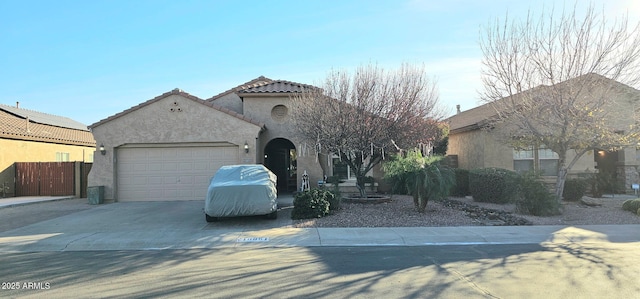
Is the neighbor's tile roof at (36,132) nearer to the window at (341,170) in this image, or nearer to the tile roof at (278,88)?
the tile roof at (278,88)

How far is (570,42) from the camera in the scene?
1148 cm

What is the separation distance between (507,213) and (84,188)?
17848 mm

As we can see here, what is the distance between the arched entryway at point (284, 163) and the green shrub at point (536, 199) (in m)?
11.1

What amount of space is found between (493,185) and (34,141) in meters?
22.3

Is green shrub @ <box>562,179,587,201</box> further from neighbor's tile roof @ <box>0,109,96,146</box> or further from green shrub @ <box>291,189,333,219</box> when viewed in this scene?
neighbor's tile roof @ <box>0,109,96,146</box>

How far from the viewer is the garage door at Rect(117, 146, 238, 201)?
54.3ft

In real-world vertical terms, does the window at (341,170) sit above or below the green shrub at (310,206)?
above

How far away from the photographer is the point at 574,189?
587 inches

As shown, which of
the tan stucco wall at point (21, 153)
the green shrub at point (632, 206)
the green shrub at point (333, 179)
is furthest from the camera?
the tan stucco wall at point (21, 153)

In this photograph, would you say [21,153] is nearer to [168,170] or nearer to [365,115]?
[168,170]

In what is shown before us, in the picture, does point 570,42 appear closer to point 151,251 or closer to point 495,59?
point 495,59

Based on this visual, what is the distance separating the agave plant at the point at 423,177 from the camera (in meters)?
11.9

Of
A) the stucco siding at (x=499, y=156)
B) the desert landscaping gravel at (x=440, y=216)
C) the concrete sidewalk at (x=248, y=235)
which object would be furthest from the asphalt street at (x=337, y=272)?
the stucco siding at (x=499, y=156)

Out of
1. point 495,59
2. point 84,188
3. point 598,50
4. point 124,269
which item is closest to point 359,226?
point 124,269
